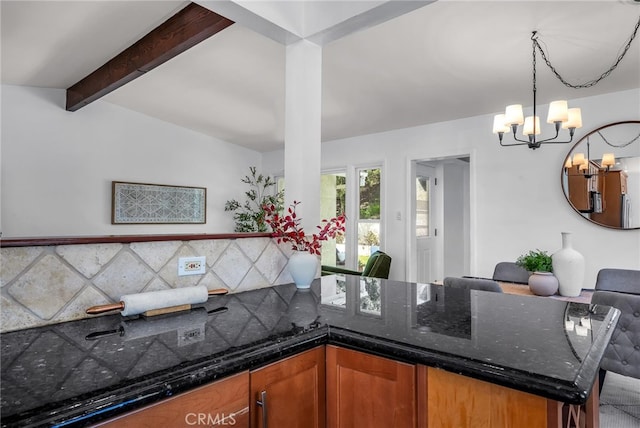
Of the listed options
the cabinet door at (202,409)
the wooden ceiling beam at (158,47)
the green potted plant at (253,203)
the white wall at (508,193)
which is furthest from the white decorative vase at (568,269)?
the green potted plant at (253,203)

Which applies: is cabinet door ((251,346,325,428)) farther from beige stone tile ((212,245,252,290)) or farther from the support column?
the support column

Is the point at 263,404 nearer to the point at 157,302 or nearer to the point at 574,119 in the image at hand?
the point at 157,302

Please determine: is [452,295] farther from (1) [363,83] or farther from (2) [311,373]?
(1) [363,83]

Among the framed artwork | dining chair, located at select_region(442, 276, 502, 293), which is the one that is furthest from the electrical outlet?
the framed artwork

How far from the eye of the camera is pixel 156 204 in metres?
5.06

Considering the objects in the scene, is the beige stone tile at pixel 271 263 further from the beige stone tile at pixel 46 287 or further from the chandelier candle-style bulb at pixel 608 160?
the chandelier candle-style bulb at pixel 608 160

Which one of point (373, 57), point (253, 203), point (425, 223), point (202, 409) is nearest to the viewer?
point (202, 409)

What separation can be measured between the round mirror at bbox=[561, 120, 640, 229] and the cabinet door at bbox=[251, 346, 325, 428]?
3403mm

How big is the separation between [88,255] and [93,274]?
61mm

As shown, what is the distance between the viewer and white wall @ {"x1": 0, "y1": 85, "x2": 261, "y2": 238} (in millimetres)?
4051

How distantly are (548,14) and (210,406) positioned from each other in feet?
8.93

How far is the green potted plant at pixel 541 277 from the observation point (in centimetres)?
247

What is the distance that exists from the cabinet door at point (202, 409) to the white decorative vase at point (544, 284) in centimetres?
234

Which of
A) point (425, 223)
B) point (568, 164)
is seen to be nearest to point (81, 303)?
point (568, 164)
